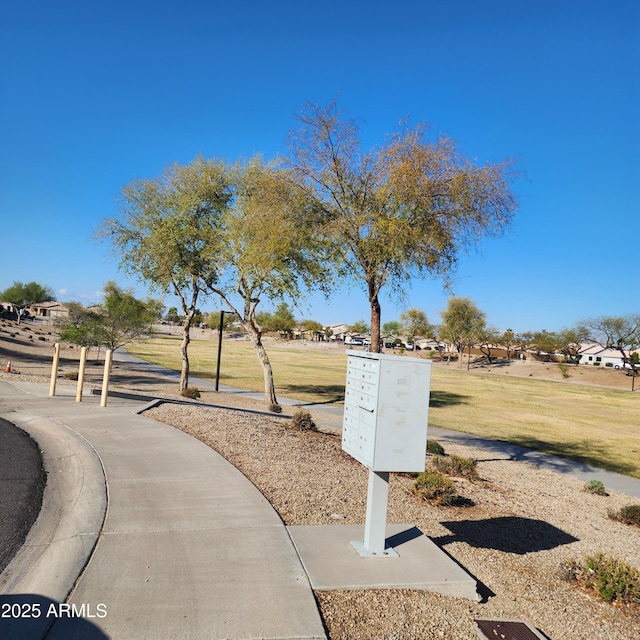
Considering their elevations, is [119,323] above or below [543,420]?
above

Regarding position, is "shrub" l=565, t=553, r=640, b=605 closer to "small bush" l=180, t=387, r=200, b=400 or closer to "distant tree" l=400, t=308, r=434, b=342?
"small bush" l=180, t=387, r=200, b=400

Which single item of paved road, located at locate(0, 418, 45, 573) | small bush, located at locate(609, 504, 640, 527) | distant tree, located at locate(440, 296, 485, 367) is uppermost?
distant tree, located at locate(440, 296, 485, 367)

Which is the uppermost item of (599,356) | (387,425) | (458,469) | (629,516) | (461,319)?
(461,319)

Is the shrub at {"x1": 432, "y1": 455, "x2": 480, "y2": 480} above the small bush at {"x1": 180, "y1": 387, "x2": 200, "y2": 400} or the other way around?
above

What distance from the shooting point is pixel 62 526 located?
19.0ft

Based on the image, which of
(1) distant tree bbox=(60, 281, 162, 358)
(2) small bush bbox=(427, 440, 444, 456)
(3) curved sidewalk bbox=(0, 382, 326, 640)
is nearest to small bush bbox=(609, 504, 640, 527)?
(2) small bush bbox=(427, 440, 444, 456)

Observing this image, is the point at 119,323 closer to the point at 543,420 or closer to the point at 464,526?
the point at 543,420

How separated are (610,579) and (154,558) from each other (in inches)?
172

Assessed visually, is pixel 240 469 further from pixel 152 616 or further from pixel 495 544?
pixel 152 616

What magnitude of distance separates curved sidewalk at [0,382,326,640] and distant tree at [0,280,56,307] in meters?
94.2

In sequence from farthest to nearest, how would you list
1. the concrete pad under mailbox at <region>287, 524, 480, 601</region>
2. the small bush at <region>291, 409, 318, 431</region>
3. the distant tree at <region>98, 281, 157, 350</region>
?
the distant tree at <region>98, 281, 157, 350</region>, the small bush at <region>291, 409, 318, 431</region>, the concrete pad under mailbox at <region>287, 524, 480, 601</region>

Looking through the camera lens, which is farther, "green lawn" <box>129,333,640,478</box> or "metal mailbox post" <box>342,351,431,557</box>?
"green lawn" <box>129,333,640,478</box>

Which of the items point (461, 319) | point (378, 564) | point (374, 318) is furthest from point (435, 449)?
point (461, 319)

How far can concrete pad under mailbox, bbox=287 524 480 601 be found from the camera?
15.6 ft
